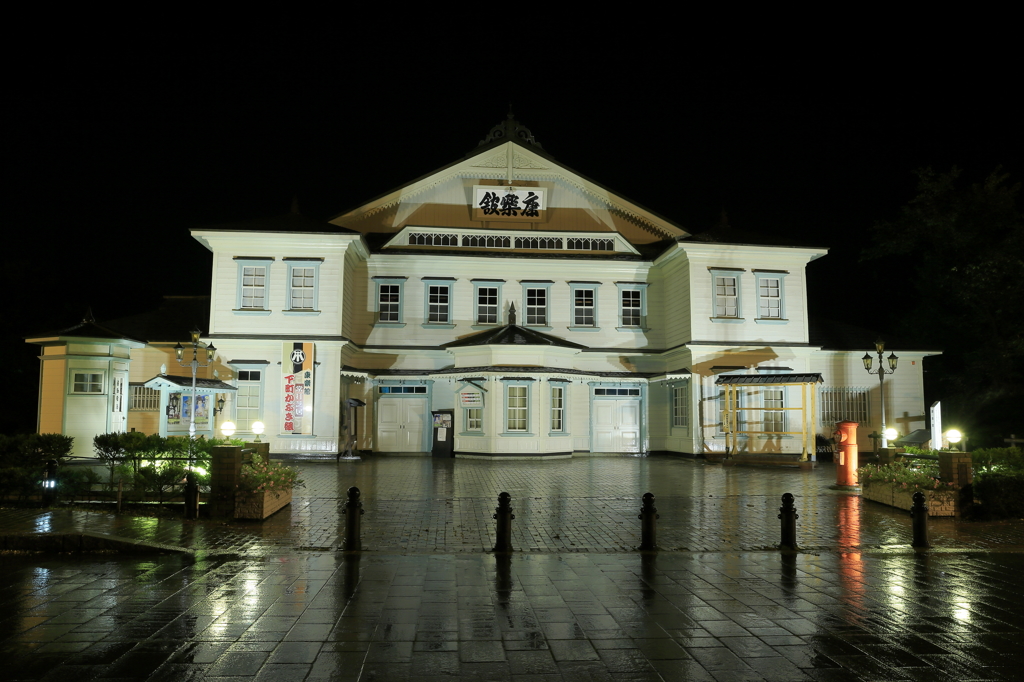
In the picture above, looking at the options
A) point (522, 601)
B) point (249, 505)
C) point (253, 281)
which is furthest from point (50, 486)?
point (253, 281)

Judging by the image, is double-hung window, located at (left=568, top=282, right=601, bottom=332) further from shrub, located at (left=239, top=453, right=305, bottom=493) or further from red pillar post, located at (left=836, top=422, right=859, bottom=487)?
shrub, located at (left=239, top=453, right=305, bottom=493)

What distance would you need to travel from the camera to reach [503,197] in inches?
1089

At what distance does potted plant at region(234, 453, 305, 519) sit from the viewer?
11.0 m

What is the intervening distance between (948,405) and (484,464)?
2218cm

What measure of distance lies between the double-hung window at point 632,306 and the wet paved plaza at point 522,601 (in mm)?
15472

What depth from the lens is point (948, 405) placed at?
32188 mm

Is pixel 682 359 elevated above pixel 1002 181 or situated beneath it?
situated beneath

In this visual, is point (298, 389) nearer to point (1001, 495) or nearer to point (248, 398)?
point (248, 398)

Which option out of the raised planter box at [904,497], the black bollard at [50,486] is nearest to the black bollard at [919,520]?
the raised planter box at [904,497]

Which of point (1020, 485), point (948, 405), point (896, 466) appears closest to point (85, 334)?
point (896, 466)

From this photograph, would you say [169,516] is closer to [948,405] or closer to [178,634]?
[178,634]

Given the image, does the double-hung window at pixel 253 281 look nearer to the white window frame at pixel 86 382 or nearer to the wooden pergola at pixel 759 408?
the white window frame at pixel 86 382

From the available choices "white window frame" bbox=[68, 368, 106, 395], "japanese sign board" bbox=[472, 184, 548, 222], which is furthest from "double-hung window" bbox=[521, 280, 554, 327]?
"white window frame" bbox=[68, 368, 106, 395]

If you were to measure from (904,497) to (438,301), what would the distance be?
17289mm
